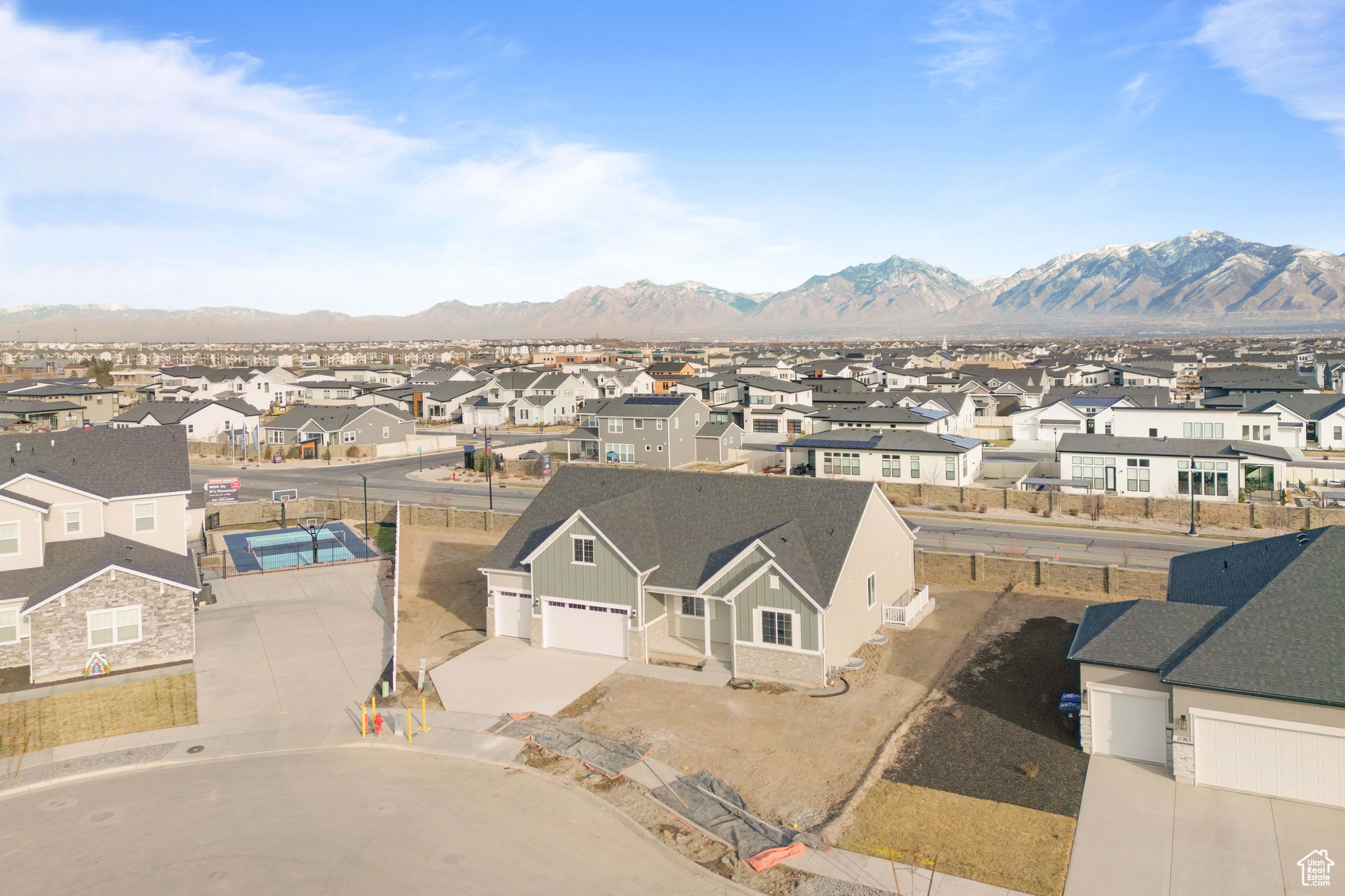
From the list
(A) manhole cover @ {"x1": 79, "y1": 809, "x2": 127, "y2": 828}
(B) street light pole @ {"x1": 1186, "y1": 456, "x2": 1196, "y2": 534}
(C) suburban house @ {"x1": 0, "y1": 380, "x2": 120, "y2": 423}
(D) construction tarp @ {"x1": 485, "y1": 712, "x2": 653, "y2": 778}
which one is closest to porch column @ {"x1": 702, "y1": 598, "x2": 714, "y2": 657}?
(D) construction tarp @ {"x1": 485, "y1": 712, "x2": 653, "y2": 778}

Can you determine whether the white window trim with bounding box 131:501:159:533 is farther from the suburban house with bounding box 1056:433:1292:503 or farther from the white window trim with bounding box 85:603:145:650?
the suburban house with bounding box 1056:433:1292:503

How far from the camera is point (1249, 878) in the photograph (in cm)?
1736

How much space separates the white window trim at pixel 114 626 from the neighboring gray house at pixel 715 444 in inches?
2207

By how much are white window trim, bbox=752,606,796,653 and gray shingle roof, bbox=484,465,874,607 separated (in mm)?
1046

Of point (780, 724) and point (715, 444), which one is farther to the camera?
point (715, 444)

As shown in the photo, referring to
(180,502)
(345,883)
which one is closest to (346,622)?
(180,502)

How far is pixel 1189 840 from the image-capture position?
Result: 18844 millimetres

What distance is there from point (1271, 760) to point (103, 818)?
2731 cm

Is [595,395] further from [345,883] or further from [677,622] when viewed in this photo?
[345,883]

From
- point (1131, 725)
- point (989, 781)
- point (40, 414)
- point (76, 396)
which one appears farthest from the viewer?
point (76, 396)

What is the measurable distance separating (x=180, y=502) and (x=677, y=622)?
22.8 metres

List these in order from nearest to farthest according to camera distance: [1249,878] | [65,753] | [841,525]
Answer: [1249,878], [65,753], [841,525]

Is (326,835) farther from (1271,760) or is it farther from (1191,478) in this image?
(1191,478)

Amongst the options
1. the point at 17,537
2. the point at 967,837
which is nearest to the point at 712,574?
the point at 967,837
